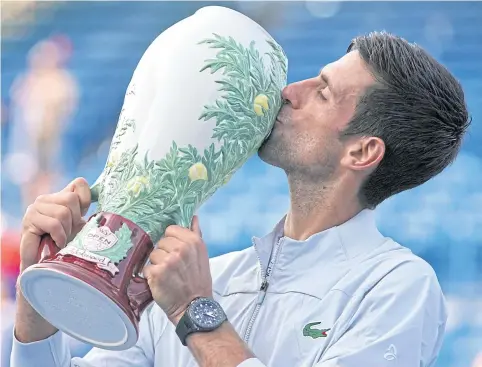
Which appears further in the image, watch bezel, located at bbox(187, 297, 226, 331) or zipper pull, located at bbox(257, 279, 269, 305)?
zipper pull, located at bbox(257, 279, 269, 305)

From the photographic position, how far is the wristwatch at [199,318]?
1258 millimetres

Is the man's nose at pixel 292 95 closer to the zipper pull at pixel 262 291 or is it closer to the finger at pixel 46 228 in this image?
the zipper pull at pixel 262 291

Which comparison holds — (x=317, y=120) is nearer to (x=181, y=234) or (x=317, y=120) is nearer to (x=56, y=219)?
(x=181, y=234)

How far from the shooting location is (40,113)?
9.22 feet

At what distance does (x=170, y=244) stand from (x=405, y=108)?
46cm

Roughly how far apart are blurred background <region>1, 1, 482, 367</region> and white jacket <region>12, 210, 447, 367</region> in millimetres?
1020

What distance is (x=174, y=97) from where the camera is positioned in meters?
1.26

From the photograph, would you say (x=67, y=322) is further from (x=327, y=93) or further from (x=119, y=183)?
(x=327, y=93)

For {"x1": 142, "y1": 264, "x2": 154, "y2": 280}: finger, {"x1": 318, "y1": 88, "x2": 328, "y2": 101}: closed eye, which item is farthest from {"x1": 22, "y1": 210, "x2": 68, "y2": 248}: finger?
{"x1": 318, "y1": 88, "x2": 328, "y2": 101}: closed eye

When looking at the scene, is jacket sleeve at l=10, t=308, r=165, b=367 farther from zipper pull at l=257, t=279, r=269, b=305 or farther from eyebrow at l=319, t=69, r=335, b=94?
eyebrow at l=319, t=69, r=335, b=94

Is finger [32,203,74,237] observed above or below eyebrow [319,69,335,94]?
below

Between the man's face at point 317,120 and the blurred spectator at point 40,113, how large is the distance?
4.64 ft

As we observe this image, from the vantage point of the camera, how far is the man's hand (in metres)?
1.25

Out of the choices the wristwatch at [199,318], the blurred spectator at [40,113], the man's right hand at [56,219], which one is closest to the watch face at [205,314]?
the wristwatch at [199,318]
